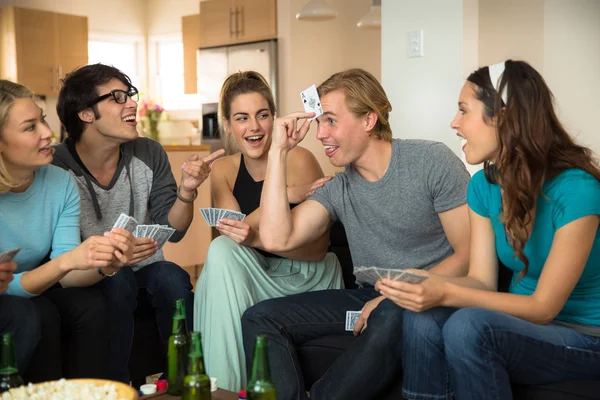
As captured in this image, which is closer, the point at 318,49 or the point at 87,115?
the point at 87,115

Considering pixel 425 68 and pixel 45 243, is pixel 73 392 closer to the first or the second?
pixel 45 243

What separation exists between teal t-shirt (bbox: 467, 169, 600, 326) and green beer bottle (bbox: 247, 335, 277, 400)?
2.88ft

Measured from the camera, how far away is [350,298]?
8.27 ft

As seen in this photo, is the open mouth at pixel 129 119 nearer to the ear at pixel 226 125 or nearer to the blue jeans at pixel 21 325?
the ear at pixel 226 125

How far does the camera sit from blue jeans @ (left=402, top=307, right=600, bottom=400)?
183cm

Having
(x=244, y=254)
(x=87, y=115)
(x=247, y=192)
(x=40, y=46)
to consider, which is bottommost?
(x=244, y=254)

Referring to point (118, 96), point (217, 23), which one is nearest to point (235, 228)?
point (118, 96)

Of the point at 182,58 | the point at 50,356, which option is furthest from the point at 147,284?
the point at 182,58

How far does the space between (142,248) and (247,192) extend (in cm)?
58

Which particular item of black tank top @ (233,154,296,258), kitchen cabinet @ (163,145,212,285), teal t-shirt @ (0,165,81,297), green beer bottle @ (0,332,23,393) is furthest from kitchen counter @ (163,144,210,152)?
green beer bottle @ (0,332,23,393)

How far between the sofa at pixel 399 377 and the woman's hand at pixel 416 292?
340mm

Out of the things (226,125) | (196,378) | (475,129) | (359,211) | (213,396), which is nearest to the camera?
(196,378)

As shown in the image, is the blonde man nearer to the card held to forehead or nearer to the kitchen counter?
the card held to forehead

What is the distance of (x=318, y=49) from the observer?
7.64 m
